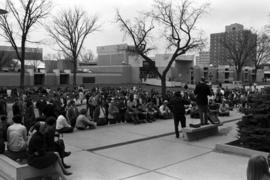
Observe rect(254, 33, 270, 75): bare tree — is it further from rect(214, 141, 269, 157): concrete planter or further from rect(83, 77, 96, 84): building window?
rect(214, 141, 269, 157): concrete planter

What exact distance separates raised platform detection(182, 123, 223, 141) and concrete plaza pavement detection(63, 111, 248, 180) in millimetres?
247

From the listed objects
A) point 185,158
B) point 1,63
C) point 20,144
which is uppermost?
point 1,63

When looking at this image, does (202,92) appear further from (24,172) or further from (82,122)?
(24,172)

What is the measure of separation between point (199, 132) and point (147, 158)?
131 inches

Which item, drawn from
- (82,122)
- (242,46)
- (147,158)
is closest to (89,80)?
(242,46)

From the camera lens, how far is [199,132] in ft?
35.4

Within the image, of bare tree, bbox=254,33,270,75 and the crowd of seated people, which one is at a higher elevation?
bare tree, bbox=254,33,270,75

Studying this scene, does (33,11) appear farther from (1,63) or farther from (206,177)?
(1,63)

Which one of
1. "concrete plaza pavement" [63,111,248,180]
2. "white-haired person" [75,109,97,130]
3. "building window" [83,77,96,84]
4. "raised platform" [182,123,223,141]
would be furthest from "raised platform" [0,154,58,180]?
"building window" [83,77,96,84]

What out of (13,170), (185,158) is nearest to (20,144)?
(13,170)

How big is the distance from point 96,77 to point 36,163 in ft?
183

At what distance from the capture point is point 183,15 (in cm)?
2961

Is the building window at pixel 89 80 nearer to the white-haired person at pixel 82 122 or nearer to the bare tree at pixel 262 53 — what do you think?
the bare tree at pixel 262 53

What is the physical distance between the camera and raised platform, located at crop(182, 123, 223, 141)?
33.9 feet
